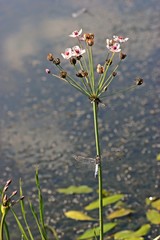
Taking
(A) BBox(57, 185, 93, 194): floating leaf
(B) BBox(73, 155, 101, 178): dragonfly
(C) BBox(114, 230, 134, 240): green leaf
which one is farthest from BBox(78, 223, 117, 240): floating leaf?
(B) BBox(73, 155, 101, 178): dragonfly

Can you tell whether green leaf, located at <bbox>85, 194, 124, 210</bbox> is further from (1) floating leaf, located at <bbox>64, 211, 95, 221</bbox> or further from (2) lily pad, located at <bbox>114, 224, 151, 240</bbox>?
(2) lily pad, located at <bbox>114, 224, 151, 240</bbox>

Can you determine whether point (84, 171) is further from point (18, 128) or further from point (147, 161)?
point (18, 128)

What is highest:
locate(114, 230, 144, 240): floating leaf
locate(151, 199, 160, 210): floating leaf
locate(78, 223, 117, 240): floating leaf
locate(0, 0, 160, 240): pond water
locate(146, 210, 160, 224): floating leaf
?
locate(0, 0, 160, 240): pond water

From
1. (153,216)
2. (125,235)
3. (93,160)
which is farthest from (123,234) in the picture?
(93,160)

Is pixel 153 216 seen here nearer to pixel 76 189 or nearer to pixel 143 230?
pixel 143 230

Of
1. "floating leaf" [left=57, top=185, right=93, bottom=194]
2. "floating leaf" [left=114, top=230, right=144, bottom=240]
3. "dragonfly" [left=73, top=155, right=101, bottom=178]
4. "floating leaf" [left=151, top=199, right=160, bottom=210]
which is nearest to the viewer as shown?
"dragonfly" [left=73, top=155, right=101, bottom=178]

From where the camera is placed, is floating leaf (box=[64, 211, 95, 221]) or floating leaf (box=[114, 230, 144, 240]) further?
floating leaf (box=[64, 211, 95, 221])

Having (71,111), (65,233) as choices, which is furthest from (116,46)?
(71,111)
